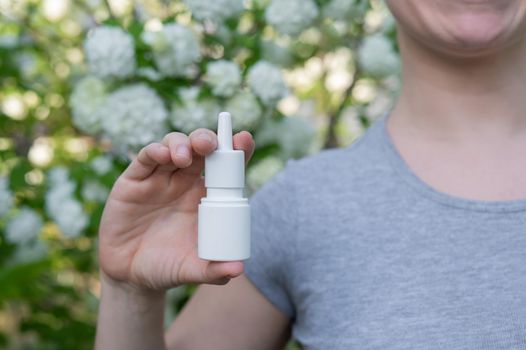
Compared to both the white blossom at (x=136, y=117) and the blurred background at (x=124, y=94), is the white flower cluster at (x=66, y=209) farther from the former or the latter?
the white blossom at (x=136, y=117)

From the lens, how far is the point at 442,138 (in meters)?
1.58

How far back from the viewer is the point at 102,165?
241 cm

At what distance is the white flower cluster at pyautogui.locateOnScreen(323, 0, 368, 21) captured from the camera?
2498 mm

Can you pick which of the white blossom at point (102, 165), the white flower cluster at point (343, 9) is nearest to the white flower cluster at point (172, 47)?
the white blossom at point (102, 165)

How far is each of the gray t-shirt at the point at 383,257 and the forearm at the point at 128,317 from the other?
25cm

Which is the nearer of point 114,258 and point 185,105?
point 114,258

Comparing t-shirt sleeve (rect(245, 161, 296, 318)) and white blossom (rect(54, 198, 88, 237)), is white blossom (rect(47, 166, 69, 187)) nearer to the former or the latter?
white blossom (rect(54, 198, 88, 237))

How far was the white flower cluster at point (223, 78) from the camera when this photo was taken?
7.40ft

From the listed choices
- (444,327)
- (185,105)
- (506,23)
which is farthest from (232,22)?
(444,327)

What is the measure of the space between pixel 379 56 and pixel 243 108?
1.70ft

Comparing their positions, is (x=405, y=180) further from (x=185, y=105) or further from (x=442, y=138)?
(x=185, y=105)

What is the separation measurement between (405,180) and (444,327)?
0.93 feet

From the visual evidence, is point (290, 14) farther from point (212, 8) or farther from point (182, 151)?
point (182, 151)

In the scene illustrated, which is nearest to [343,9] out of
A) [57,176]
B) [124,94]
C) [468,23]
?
[124,94]
